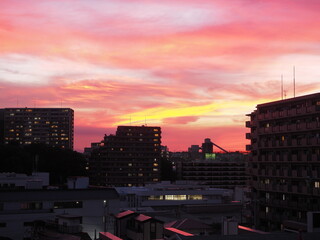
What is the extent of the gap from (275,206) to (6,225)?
3440 cm

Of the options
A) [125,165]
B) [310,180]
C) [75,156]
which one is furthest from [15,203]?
[125,165]

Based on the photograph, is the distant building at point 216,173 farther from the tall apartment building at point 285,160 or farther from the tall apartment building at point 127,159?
the tall apartment building at point 285,160

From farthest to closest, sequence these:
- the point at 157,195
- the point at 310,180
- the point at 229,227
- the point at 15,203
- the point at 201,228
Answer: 1. the point at 157,195
2. the point at 310,180
3. the point at 15,203
4. the point at 201,228
5. the point at 229,227

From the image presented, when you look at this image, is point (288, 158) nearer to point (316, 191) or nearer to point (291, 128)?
point (291, 128)

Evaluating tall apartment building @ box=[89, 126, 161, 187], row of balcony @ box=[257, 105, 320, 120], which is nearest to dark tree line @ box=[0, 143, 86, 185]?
tall apartment building @ box=[89, 126, 161, 187]

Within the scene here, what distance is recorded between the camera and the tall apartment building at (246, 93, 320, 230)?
52.2 meters

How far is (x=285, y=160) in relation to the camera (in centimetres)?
5709

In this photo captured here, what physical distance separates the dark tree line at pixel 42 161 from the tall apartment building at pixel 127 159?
28439mm

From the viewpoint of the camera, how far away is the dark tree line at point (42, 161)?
375ft

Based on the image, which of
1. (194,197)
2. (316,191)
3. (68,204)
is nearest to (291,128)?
(316,191)

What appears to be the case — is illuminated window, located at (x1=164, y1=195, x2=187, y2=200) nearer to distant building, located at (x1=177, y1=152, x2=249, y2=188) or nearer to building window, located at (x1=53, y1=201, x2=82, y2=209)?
building window, located at (x1=53, y1=201, x2=82, y2=209)

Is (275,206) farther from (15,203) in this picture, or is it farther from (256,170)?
(15,203)

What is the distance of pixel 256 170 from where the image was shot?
208 feet

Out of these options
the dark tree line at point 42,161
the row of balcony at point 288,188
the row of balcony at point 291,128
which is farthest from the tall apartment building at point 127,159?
the row of balcony at point 291,128
